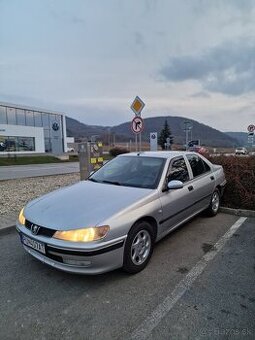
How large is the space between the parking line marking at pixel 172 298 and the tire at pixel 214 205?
1.28m

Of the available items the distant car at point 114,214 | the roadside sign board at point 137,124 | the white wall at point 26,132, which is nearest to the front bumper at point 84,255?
the distant car at point 114,214

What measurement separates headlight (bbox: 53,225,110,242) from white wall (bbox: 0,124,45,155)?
137 ft

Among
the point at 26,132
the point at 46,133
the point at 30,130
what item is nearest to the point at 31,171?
the point at 26,132

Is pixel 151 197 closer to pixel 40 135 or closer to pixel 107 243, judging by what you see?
pixel 107 243

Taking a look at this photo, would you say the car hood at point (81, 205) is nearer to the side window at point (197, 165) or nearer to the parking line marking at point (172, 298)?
the parking line marking at point (172, 298)

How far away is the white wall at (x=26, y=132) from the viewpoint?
4084cm

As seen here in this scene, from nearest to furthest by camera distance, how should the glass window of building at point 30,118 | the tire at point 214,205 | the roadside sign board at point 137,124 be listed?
the tire at point 214,205 → the roadside sign board at point 137,124 → the glass window of building at point 30,118

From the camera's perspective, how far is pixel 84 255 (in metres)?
2.97

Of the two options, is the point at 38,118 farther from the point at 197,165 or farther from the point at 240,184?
the point at 197,165

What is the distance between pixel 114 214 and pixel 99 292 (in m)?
0.89

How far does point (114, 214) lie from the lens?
3.22 metres

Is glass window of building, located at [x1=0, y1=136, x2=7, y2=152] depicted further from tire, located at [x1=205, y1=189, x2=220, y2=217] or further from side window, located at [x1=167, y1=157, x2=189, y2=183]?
side window, located at [x1=167, y1=157, x2=189, y2=183]

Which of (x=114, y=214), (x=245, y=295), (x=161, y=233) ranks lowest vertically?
(x=245, y=295)

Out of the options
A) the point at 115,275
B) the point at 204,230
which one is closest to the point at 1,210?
the point at 115,275
